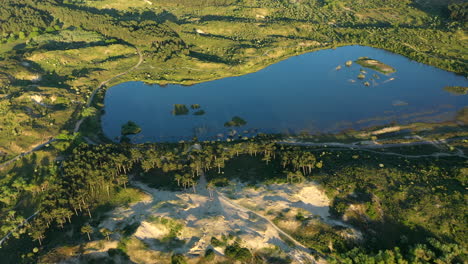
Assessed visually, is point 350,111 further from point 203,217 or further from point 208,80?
point 203,217

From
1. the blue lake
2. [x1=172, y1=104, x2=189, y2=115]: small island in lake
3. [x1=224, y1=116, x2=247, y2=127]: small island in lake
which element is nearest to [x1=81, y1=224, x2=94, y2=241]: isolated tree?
the blue lake

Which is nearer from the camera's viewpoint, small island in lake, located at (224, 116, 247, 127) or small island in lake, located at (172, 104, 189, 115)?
small island in lake, located at (224, 116, 247, 127)

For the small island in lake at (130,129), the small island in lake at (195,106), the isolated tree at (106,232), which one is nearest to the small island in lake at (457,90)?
the small island in lake at (195,106)

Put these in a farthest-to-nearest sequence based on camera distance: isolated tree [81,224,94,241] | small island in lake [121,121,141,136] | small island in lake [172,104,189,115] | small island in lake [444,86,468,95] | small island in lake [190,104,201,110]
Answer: small island in lake [444,86,468,95]
small island in lake [190,104,201,110]
small island in lake [172,104,189,115]
small island in lake [121,121,141,136]
isolated tree [81,224,94,241]

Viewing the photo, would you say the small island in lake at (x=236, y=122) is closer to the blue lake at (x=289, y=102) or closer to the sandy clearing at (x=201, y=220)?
the blue lake at (x=289, y=102)

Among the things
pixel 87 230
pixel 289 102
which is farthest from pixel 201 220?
pixel 289 102

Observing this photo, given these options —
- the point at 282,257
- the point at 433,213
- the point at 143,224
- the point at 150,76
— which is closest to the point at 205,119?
the point at 150,76

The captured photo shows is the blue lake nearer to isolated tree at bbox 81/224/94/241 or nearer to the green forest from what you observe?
the green forest
